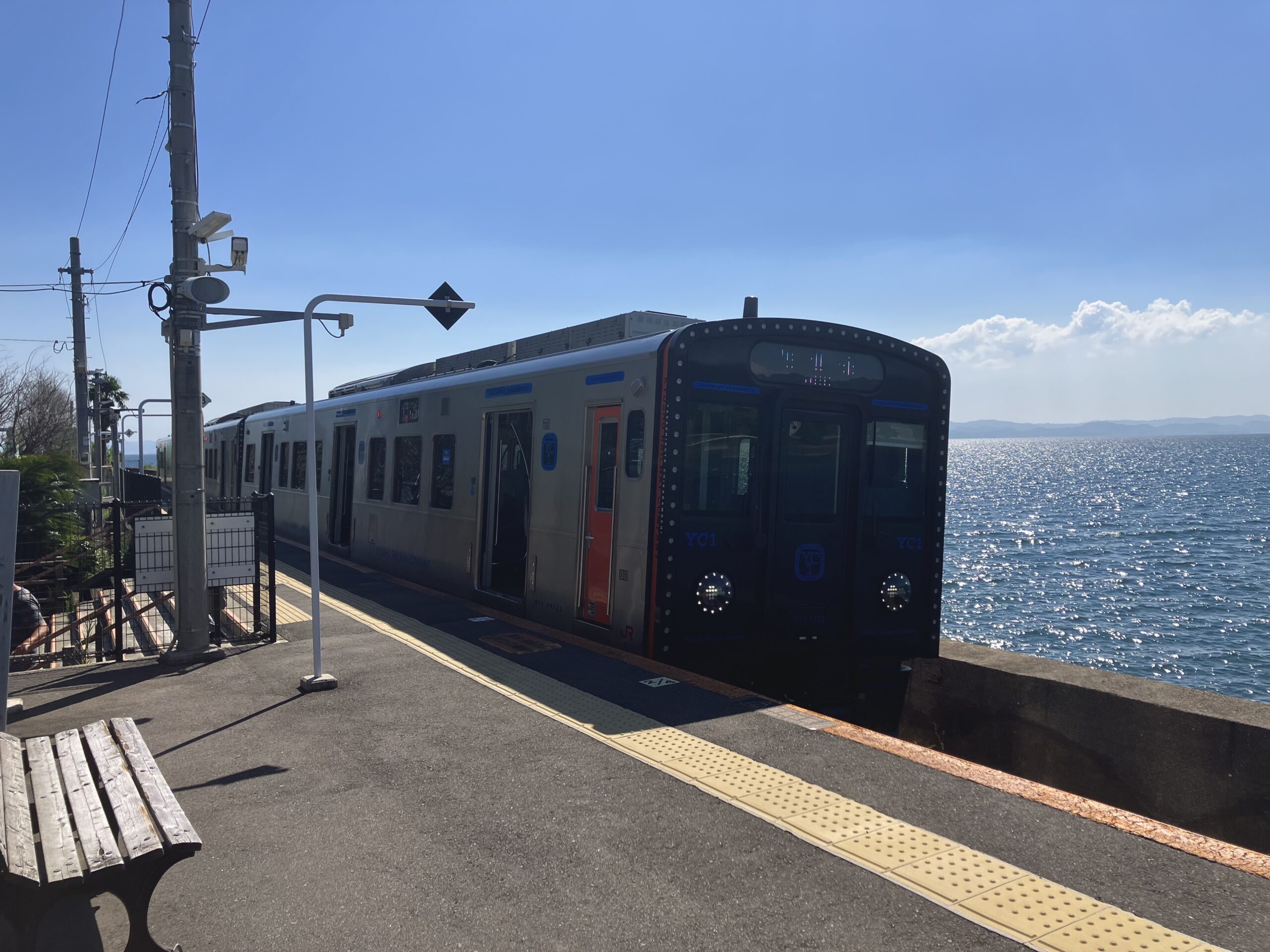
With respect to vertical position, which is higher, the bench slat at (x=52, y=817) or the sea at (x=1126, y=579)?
the bench slat at (x=52, y=817)

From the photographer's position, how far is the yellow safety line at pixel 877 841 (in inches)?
136

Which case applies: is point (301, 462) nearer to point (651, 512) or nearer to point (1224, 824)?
point (651, 512)

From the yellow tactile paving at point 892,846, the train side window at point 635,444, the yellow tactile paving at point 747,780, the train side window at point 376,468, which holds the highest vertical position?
the train side window at point 635,444

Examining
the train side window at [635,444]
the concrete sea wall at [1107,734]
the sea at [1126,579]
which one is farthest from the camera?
the sea at [1126,579]

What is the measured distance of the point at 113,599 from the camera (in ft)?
36.4

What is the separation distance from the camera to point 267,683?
7414mm

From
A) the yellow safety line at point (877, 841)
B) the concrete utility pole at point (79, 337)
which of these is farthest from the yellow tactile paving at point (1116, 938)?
the concrete utility pole at point (79, 337)

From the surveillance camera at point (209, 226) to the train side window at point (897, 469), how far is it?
562 centimetres

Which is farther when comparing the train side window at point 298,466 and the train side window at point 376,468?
the train side window at point 298,466

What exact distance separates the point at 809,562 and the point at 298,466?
1335cm

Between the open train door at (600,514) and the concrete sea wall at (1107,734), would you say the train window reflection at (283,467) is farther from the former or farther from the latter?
the concrete sea wall at (1107,734)

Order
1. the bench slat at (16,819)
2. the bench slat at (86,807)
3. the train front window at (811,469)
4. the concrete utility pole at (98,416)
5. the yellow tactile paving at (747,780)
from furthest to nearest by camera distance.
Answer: the concrete utility pole at (98,416)
the train front window at (811,469)
the yellow tactile paving at (747,780)
the bench slat at (86,807)
the bench slat at (16,819)

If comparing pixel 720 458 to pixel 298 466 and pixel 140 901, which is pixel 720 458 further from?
pixel 298 466

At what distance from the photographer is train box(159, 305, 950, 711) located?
7.53 meters
